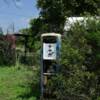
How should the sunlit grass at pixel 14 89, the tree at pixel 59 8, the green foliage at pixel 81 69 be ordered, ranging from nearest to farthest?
the green foliage at pixel 81 69
the sunlit grass at pixel 14 89
the tree at pixel 59 8

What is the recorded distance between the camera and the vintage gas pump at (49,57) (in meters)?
12.2

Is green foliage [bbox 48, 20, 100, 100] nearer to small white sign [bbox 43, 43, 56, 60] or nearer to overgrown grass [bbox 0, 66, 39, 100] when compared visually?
small white sign [bbox 43, 43, 56, 60]

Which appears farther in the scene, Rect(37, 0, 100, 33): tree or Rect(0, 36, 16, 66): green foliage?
Rect(0, 36, 16, 66): green foliage

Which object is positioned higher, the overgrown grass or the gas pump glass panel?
the gas pump glass panel

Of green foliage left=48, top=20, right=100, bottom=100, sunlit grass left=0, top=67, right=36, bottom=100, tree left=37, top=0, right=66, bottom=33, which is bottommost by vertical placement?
sunlit grass left=0, top=67, right=36, bottom=100

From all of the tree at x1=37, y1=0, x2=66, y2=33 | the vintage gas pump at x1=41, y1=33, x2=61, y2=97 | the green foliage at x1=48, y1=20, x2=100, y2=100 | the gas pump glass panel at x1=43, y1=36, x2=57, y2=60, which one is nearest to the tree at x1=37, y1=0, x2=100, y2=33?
the tree at x1=37, y1=0, x2=66, y2=33

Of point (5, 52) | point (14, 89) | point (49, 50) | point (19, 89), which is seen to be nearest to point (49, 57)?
point (49, 50)

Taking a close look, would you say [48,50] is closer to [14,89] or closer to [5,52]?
[14,89]

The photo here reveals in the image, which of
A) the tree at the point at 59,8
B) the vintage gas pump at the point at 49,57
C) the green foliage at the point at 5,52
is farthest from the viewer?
the green foliage at the point at 5,52

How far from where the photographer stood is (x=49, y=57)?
1227 cm

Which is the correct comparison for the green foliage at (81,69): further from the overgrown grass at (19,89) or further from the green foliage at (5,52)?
the green foliage at (5,52)

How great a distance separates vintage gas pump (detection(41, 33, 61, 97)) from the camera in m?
12.2

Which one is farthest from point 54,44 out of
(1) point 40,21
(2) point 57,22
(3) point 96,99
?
(1) point 40,21

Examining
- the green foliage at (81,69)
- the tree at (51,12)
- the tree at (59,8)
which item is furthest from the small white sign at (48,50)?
the tree at (59,8)
